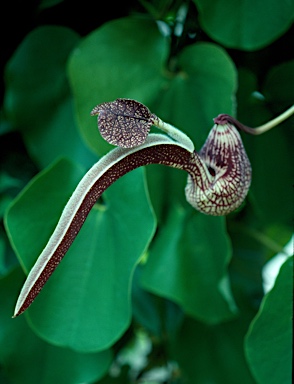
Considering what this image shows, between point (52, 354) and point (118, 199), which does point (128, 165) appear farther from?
point (52, 354)

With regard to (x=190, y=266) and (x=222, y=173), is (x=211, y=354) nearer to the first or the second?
(x=190, y=266)

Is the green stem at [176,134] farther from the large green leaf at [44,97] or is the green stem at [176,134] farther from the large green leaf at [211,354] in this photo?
the large green leaf at [211,354]

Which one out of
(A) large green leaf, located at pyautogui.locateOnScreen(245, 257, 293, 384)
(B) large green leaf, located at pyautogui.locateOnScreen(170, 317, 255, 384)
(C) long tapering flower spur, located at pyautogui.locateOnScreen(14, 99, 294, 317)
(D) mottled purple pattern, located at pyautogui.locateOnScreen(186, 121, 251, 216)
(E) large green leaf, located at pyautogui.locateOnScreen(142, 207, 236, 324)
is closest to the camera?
(C) long tapering flower spur, located at pyautogui.locateOnScreen(14, 99, 294, 317)

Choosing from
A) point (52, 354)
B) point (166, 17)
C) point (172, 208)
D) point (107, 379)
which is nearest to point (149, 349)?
point (107, 379)

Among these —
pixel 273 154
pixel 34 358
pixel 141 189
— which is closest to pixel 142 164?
pixel 141 189

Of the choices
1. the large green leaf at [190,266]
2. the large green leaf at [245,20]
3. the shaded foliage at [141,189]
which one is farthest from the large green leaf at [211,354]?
the large green leaf at [245,20]

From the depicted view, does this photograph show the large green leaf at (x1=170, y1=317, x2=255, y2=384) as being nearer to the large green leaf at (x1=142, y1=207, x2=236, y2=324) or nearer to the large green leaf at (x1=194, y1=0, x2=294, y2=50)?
the large green leaf at (x1=142, y1=207, x2=236, y2=324)

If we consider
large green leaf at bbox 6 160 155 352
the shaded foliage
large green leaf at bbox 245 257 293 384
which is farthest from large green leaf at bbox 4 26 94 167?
large green leaf at bbox 245 257 293 384
